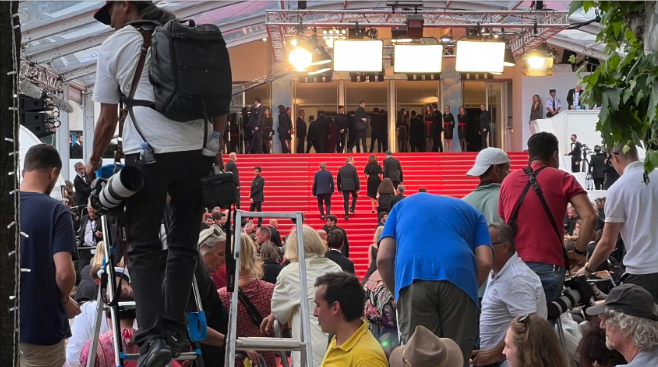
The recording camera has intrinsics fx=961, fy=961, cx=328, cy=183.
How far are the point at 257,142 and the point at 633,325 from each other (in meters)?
27.3

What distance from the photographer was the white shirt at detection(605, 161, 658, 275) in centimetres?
570

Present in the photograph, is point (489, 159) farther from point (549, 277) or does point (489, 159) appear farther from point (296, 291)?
point (296, 291)

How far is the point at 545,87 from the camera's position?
34.7 metres

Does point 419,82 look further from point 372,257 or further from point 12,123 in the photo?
point 12,123

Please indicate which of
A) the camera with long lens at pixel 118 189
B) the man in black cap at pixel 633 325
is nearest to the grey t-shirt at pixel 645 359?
the man in black cap at pixel 633 325

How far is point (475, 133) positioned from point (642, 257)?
29683mm

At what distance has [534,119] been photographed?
109 ft

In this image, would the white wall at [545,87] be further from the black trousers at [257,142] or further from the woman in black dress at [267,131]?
the black trousers at [257,142]

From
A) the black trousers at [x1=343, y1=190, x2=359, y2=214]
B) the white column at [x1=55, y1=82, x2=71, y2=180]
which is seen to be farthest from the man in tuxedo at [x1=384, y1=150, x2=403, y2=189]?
the white column at [x1=55, y1=82, x2=71, y2=180]

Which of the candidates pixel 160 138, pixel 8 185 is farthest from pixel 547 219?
pixel 8 185

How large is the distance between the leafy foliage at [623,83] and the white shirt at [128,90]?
1.60 m

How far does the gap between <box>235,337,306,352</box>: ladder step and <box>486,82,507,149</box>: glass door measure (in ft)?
109

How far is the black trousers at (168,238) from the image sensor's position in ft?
11.7

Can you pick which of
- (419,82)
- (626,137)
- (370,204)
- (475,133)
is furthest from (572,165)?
(626,137)
